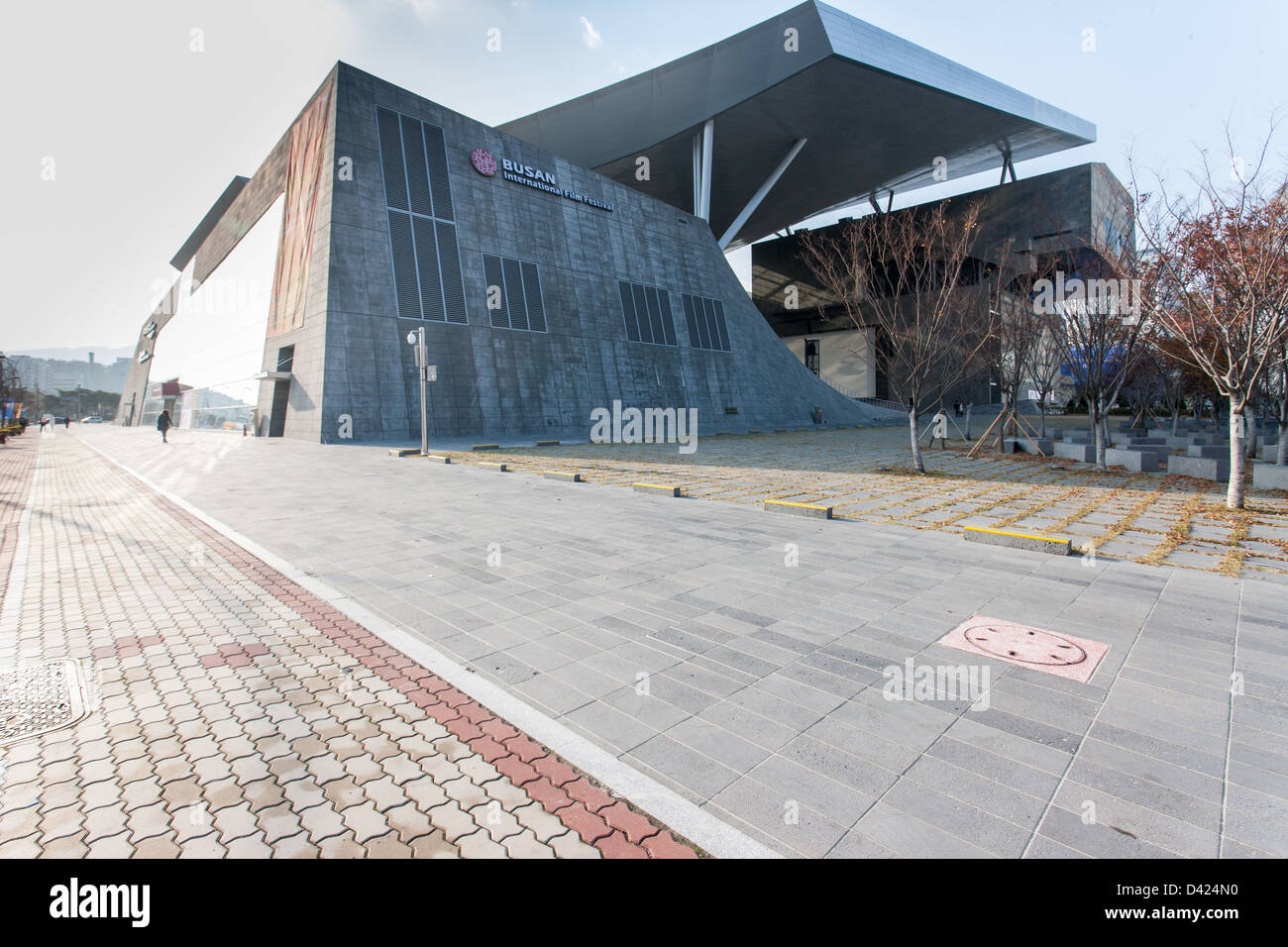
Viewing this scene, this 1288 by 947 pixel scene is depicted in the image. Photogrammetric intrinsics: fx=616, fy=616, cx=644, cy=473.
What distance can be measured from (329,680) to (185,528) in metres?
6.89

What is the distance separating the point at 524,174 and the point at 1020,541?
3297cm

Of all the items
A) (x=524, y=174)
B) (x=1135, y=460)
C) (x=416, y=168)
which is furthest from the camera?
(x=524, y=174)

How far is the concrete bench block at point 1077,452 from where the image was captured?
61.1 ft

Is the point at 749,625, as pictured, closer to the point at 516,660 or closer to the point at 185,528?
the point at 516,660

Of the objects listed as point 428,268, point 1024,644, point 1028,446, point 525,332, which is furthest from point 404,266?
point 1024,644

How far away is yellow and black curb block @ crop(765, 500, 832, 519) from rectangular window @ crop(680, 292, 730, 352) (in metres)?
30.9

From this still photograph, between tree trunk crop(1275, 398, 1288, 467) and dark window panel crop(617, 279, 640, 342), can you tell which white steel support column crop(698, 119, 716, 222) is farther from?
tree trunk crop(1275, 398, 1288, 467)

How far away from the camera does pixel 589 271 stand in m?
35.6

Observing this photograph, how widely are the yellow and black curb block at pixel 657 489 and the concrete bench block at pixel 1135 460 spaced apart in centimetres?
1341

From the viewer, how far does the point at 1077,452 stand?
64.8 ft

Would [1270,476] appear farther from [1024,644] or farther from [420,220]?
[420,220]

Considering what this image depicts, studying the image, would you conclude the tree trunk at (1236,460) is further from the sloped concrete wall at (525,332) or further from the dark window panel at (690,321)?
the dark window panel at (690,321)

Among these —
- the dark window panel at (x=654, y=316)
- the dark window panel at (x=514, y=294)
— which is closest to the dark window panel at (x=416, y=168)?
the dark window panel at (x=514, y=294)

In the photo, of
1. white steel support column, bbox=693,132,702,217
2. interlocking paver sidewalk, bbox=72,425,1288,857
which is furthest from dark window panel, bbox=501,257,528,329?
interlocking paver sidewalk, bbox=72,425,1288,857
